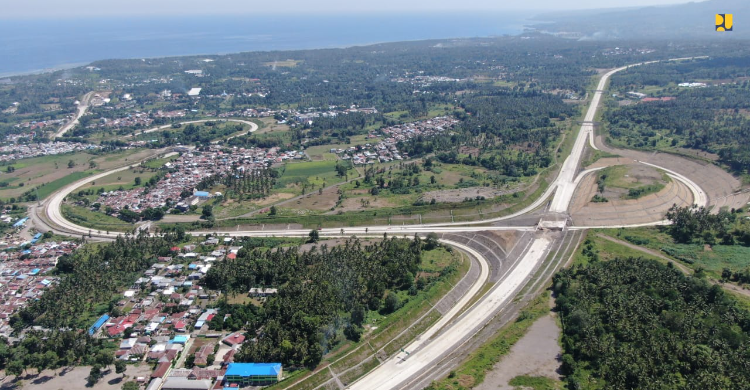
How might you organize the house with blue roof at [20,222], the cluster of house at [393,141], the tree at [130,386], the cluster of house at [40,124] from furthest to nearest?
1. the cluster of house at [40,124]
2. the cluster of house at [393,141]
3. the house with blue roof at [20,222]
4. the tree at [130,386]

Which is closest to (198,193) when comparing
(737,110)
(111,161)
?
A: (111,161)

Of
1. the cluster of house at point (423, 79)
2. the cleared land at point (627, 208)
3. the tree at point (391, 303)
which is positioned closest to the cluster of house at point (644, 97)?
the cluster of house at point (423, 79)

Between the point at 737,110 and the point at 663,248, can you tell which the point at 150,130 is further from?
the point at 737,110

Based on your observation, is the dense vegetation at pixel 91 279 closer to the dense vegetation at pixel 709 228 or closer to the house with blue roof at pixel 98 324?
the house with blue roof at pixel 98 324

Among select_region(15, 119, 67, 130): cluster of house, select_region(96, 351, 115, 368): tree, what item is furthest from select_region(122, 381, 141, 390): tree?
select_region(15, 119, 67, 130): cluster of house

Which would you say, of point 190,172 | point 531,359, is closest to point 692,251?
point 531,359
